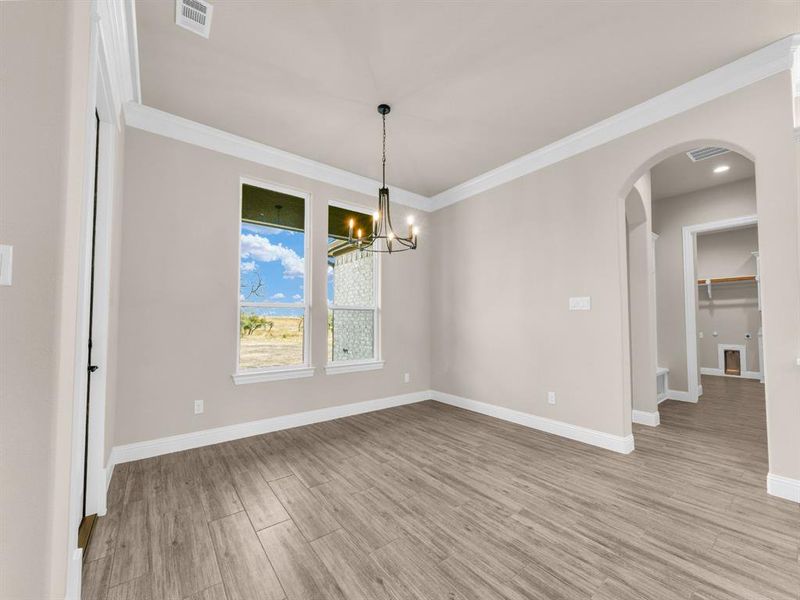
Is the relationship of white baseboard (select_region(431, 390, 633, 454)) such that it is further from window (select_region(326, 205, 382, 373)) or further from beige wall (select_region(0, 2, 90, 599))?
beige wall (select_region(0, 2, 90, 599))

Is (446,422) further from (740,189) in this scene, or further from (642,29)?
(740,189)

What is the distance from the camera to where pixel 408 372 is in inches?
194

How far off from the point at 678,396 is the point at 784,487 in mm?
3062

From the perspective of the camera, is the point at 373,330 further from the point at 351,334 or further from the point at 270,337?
the point at 270,337

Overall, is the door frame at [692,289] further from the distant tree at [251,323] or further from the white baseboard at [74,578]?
the white baseboard at [74,578]

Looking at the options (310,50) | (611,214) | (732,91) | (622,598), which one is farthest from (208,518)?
(732,91)

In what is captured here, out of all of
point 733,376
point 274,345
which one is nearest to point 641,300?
point 274,345

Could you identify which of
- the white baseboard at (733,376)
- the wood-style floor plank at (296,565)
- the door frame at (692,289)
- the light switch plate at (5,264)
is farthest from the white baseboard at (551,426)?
the white baseboard at (733,376)

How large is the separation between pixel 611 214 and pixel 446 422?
2.77m

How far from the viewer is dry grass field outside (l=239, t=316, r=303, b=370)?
361cm

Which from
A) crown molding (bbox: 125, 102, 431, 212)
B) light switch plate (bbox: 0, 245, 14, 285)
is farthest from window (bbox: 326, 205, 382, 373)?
light switch plate (bbox: 0, 245, 14, 285)

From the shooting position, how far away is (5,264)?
3.39 ft

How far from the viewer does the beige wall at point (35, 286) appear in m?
1.06

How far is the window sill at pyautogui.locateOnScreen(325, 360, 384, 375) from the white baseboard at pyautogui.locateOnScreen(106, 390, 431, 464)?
16.6 inches
